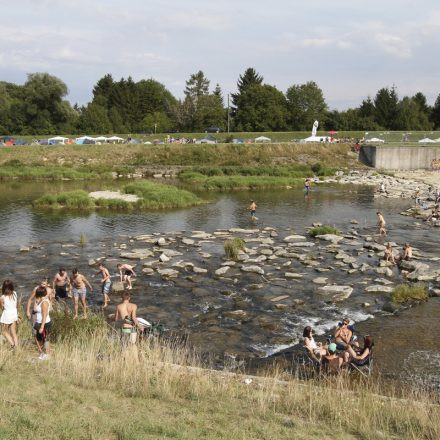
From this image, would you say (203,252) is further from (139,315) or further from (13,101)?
(13,101)

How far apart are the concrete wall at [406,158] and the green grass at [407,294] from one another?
62.7 m

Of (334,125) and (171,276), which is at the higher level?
(334,125)

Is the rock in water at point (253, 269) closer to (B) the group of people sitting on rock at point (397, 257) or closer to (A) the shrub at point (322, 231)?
(B) the group of people sitting on rock at point (397, 257)

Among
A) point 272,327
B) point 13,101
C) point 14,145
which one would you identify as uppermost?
point 13,101

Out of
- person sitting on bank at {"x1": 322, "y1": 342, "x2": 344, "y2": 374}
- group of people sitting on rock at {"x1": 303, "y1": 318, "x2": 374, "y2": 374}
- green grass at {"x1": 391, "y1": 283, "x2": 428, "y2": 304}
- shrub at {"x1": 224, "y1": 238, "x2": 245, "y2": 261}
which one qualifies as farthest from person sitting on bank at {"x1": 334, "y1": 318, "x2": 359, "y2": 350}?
shrub at {"x1": 224, "y1": 238, "x2": 245, "y2": 261}

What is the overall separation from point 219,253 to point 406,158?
6041 cm

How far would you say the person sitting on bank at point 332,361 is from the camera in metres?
15.0

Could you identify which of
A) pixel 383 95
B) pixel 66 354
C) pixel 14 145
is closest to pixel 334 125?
pixel 383 95

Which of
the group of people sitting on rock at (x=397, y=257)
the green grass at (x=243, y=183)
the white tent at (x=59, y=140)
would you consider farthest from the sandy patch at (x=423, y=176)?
the white tent at (x=59, y=140)

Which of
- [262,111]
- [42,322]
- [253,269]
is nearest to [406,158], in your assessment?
[262,111]

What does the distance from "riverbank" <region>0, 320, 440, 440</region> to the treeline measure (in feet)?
328

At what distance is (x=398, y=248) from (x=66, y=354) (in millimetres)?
23977

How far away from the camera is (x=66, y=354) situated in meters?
13.2

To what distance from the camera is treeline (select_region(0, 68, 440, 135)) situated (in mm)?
106250
